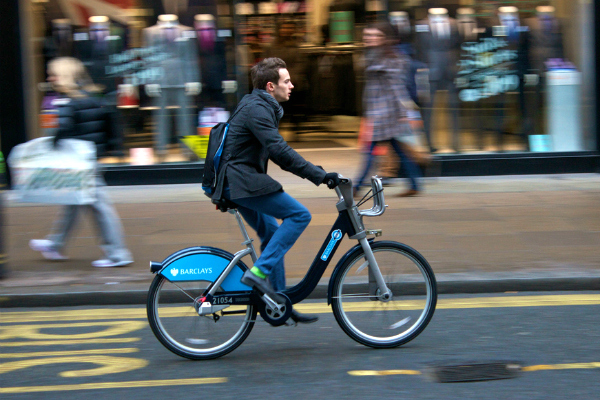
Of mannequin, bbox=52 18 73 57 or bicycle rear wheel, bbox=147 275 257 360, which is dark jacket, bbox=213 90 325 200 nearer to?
bicycle rear wheel, bbox=147 275 257 360

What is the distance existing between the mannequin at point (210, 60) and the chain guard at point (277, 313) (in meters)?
6.53

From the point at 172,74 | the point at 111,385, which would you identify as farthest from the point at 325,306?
the point at 172,74

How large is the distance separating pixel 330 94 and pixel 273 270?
999 centimetres

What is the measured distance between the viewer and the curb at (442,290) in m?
5.63

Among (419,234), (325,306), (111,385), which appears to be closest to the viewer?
(111,385)

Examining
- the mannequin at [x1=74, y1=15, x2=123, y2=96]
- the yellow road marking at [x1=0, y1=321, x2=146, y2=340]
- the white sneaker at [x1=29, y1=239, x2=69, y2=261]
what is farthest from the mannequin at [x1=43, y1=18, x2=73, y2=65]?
the yellow road marking at [x1=0, y1=321, x2=146, y2=340]

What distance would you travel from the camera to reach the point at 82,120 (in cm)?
636

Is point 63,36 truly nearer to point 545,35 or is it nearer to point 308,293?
point 545,35

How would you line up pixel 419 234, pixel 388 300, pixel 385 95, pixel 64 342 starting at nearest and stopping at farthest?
pixel 388 300
pixel 64 342
pixel 419 234
pixel 385 95

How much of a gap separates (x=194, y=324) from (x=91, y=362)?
642 millimetres

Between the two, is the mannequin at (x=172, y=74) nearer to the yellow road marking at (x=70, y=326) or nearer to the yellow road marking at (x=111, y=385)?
the yellow road marking at (x=70, y=326)

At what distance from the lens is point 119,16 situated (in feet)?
33.8

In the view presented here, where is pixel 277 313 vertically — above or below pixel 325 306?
above

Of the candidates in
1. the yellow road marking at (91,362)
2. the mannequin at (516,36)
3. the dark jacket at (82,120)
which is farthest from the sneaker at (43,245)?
the mannequin at (516,36)
